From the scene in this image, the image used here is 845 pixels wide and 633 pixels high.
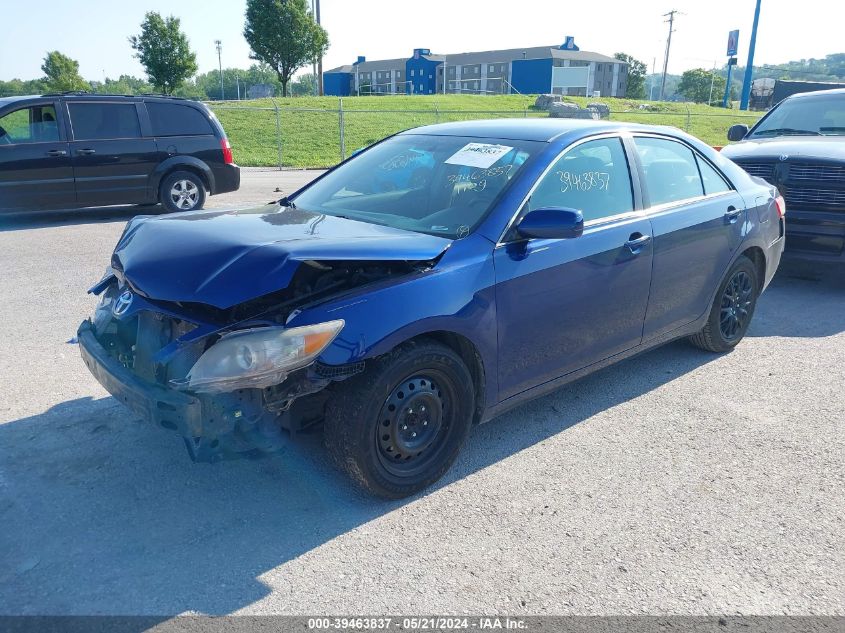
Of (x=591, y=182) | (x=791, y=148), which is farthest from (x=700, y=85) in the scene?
(x=591, y=182)

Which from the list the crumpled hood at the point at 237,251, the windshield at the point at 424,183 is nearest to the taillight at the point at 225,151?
the windshield at the point at 424,183

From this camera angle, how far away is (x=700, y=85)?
101 m

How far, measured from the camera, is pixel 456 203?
3.74 m

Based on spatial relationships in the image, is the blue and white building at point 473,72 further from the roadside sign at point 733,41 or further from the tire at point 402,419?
the tire at point 402,419

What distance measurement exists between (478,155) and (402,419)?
5.49ft

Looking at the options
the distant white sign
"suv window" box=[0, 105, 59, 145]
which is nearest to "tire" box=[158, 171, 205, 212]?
"suv window" box=[0, 105, 59, 145]

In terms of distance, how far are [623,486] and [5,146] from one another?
9685 millimetres

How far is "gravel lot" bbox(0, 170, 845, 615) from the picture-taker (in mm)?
2629

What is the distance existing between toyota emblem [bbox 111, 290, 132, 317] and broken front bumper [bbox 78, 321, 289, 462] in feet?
1.38

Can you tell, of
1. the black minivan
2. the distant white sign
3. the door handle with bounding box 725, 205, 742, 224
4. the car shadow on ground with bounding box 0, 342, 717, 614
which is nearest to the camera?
the car shadow on ground with bounding box 0, 342, 717, 614

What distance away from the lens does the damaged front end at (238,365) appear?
274 centimetres

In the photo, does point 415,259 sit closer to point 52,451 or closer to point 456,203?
point 456,203

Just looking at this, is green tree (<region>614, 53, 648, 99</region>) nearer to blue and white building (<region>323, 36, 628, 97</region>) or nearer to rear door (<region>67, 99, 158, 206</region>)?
blue and white building (<region>323, 36, 628, 97</region>)

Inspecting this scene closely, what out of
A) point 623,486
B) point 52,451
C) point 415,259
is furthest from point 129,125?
point 623,486
